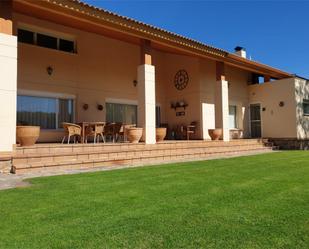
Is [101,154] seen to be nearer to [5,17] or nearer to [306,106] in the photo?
[5,17]

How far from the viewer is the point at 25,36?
11734 millimetres

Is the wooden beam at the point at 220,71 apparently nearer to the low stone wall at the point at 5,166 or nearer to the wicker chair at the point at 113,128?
the wicker chair at the point at 113,128

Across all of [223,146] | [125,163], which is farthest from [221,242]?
[223,146]

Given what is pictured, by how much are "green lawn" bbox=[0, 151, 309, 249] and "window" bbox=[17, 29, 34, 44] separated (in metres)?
7.03

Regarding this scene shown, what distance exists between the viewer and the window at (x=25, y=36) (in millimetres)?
11602

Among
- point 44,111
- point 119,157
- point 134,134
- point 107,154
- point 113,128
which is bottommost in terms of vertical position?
point 119,157

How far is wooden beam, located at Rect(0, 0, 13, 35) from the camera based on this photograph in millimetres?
7977

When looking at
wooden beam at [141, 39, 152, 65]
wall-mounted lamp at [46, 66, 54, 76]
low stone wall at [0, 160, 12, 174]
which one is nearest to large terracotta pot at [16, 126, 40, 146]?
low stone wall at [0, 160, 12, 174]

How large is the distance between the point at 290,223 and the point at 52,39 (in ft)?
37.4

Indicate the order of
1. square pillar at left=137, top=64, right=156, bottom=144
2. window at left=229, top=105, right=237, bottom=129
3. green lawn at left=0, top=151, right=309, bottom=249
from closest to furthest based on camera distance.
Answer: green lawn at left=0, top=151, right=309, bottom=249 < square pillar at left=137, top=64, right=156, bottom=144 < window at left=229, top=105, right=237, bottom=129

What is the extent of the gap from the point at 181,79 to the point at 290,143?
21.8 feet

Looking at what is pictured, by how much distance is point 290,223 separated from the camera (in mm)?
3557

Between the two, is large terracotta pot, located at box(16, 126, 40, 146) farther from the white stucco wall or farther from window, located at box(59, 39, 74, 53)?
the white stucco wall

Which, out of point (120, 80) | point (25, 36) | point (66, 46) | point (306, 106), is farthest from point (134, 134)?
point (306, 106)
